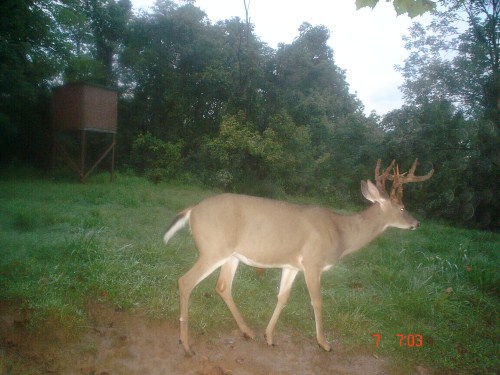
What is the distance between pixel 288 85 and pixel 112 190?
13.9 meters

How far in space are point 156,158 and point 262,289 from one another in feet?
46.7

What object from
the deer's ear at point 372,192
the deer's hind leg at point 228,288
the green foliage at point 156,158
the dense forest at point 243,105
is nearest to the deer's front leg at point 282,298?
the deer's hind leg at point 228,288

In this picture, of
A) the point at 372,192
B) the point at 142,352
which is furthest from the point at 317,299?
the point at 142,352

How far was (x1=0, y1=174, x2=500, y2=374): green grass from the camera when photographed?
446 cm

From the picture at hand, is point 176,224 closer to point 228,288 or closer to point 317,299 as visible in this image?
point 228,288

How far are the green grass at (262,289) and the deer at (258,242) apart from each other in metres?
0.46

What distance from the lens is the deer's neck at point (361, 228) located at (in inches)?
191

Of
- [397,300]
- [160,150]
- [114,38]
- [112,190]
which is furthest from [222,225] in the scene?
[114,38]

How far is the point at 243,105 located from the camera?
62.9ft

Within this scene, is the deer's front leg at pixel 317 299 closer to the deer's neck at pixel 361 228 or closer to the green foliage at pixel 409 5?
the deer's neck at pixel 361 228

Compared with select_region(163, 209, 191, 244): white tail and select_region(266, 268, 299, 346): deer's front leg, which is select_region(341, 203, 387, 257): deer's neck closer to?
select_region(266, 268, 299, 346): deer's front leg

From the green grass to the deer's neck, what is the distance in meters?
0.84

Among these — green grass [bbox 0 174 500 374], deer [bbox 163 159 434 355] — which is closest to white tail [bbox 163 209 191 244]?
deer [bbox 163 159 434 355]

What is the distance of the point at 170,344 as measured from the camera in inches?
159
